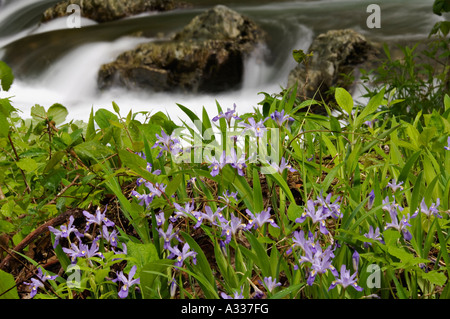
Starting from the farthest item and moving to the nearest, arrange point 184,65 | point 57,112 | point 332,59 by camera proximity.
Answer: point 184,65
point 332,59
point 57,112

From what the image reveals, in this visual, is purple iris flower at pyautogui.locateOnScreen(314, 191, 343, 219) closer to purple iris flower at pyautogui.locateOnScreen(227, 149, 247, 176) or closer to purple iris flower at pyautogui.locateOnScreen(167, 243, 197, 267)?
purple iris flower at pyautogui.locateOnScreen(227, 149, 247, 176)

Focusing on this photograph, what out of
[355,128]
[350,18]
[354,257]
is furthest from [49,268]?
[350,18]

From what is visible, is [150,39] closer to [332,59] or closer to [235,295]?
[332,59]

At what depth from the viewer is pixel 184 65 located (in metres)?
6.50

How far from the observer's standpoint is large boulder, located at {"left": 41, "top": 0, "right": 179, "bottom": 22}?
8531 millimetres

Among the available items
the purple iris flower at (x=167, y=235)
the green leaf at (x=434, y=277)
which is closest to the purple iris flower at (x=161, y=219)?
the purple iris flower at (x=167, y=235)

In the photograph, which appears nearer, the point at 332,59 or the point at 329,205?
the point at 329,205

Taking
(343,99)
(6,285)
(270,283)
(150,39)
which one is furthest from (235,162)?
(150,39)

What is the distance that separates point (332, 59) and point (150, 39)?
268 cm

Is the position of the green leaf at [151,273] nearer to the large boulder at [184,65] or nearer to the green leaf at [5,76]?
the green leaf at [5,76]

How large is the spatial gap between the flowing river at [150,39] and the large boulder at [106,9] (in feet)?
1.78

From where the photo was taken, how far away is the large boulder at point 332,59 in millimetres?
5906
